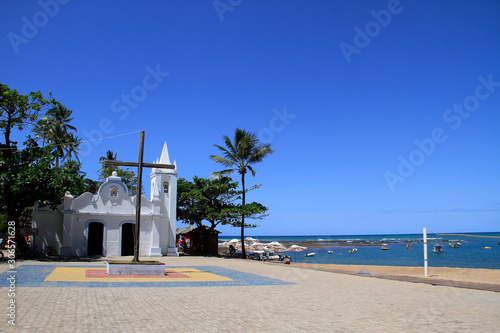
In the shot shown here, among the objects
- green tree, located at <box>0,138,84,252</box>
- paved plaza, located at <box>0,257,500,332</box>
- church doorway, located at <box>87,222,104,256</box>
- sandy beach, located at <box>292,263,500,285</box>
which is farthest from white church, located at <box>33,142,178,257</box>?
paved plaza, located at <box>0,257,500,332</box>

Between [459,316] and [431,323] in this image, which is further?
[459,316]

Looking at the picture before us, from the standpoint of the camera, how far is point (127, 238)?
1007 inches

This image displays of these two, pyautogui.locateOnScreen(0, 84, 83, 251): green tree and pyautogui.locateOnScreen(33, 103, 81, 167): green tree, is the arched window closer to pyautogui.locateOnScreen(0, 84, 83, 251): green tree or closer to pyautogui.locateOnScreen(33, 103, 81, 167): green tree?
pyautogui.locateOnScreen(0, 84, 83, 251): green tree

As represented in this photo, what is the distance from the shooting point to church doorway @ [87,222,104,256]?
80.4 feet

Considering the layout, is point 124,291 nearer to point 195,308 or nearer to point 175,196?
point 195,308

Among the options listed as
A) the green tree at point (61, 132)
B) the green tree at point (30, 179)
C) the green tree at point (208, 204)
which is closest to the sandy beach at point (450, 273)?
the green tree at point (208, 204)

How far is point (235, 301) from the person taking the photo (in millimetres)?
9055

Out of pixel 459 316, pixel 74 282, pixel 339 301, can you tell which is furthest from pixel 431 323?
pixel 74 282

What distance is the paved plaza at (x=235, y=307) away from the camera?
650 cm

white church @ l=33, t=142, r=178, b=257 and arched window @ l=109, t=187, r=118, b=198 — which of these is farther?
arched window @ l=109, t=187, r=118, b=198

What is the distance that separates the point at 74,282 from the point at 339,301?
7.48 meters

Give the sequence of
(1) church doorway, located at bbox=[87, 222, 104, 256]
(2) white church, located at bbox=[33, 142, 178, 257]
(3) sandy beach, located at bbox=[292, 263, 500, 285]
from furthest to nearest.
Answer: (1) church doorway, located at bbox=[87, 222, 104, 256] < (2) white church, located at bbox=[33, 142, 178, 257] < (3) sandy beach, located at bbox=[292, 263, 500, 285]

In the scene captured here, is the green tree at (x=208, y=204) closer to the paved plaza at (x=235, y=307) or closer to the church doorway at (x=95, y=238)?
the church doorway at (x=95, y=238)

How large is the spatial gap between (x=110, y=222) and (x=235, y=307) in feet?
61.9
